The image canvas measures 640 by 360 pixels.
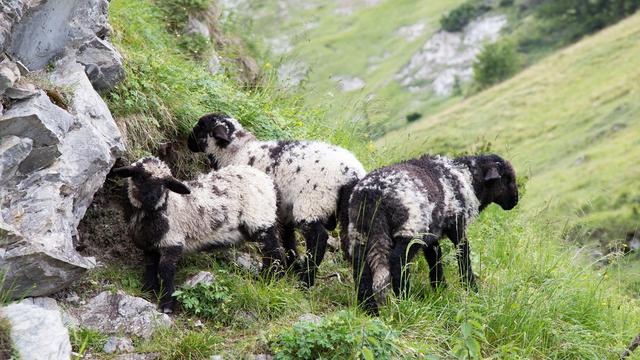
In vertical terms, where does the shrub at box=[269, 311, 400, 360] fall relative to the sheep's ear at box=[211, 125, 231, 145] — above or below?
below

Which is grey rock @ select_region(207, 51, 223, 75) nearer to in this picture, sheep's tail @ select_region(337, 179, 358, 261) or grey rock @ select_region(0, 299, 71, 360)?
sheep's tail @ select_region(337, 179, 358, 261)

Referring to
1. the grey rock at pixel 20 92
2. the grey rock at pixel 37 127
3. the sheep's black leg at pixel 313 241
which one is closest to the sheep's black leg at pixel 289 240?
the sheep's black leg at pixel 313 241

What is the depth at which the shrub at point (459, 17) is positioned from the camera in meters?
79.0

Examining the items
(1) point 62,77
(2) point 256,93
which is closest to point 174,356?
(1) point 62,77

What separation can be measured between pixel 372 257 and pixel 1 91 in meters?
3.53

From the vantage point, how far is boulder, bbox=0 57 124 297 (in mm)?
6270

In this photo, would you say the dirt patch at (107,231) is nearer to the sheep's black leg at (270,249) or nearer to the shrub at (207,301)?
the shrub at (207,301)

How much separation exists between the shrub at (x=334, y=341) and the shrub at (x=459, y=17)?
75.4m

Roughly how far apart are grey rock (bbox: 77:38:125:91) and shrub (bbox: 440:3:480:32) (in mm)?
73459

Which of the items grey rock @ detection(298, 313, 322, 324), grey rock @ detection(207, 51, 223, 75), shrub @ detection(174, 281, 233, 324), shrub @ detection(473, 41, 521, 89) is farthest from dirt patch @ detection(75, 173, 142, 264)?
shrub @ detection(473, 41, 521, 89)

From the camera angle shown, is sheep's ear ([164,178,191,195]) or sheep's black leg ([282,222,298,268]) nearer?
sheep's ear ([164,178,191,195])

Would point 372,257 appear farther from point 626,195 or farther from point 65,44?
point 626,195

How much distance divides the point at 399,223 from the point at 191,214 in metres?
1.95

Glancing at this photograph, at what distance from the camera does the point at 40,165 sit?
679cm
